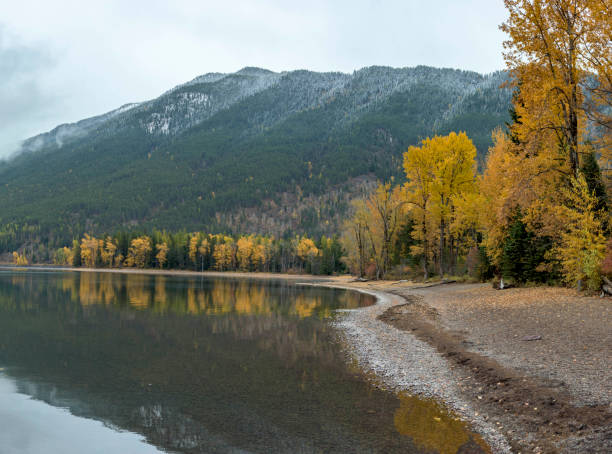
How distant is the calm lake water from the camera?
30.6ft

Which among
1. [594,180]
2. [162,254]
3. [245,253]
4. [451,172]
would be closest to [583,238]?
[594,180]

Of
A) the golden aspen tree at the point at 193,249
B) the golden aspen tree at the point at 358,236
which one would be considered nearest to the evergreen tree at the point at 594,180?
the golden aspen tree at the point at 358,236

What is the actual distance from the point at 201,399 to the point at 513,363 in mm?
8911

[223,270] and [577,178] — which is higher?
[577,178]

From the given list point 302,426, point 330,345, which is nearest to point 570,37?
point 330,345

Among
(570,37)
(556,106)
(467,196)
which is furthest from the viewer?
(467,196)

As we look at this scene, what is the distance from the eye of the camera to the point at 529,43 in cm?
2441

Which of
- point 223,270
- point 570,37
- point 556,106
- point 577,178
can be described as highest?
point 570,37

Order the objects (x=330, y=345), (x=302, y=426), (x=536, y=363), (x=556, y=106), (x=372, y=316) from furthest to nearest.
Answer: (x=372, y=316) < (x=556, y=106) < (x=330, y=345) < (x=536, y=363) < (x=302, y=426)

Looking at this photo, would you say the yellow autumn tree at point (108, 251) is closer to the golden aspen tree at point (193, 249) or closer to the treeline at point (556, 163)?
the golden aspen tree at point (193, 249)

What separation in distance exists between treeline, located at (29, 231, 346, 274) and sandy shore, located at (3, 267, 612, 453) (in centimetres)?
10621

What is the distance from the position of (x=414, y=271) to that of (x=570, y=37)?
43.0m

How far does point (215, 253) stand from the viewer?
497ft

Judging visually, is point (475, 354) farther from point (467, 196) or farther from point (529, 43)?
point (467, 196)
